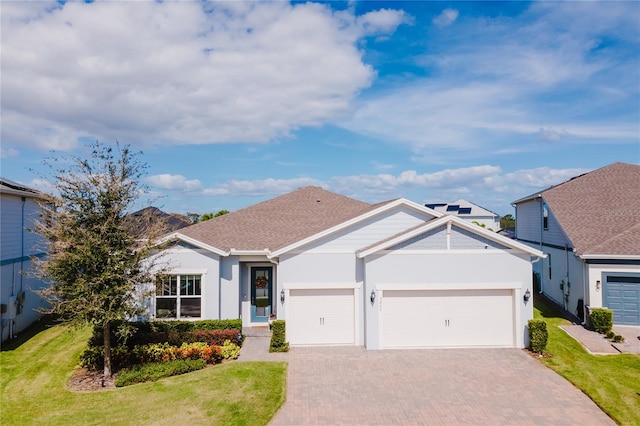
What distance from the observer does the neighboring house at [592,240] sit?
58.7ft

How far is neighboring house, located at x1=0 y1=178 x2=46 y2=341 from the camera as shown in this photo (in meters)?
17.5

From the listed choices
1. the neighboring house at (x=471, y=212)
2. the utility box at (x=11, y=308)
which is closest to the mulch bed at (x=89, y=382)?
the utility box at (x=11, y=308)

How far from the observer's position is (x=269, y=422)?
1079 centimetres

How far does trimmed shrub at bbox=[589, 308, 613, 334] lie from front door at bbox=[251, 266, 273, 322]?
44.2ft

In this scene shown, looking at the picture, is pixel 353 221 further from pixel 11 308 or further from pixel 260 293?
pixel 11 308

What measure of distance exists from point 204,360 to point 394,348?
6.90 metres

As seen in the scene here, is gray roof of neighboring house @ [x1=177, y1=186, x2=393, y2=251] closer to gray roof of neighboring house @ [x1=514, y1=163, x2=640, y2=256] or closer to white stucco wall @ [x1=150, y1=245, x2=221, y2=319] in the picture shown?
white stucco wall @ [x1=150, y1=245, x2=221, y2=319]

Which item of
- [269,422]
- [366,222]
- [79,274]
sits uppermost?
[366,222]

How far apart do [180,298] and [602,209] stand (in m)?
20.3

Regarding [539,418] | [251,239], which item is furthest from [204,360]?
[539,418]

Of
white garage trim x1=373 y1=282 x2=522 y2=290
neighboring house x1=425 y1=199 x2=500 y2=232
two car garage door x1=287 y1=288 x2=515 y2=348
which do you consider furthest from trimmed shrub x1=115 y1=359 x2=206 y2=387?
neighboring house x1=425 y1=199 x2=500 y2=232

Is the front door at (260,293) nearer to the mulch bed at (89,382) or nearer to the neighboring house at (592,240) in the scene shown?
the mulch bed at (89,382)

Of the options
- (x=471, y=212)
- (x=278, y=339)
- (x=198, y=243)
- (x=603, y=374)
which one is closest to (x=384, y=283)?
(x=278, y=339)

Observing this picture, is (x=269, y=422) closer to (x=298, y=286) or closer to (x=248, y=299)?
(x=298, y=286)
